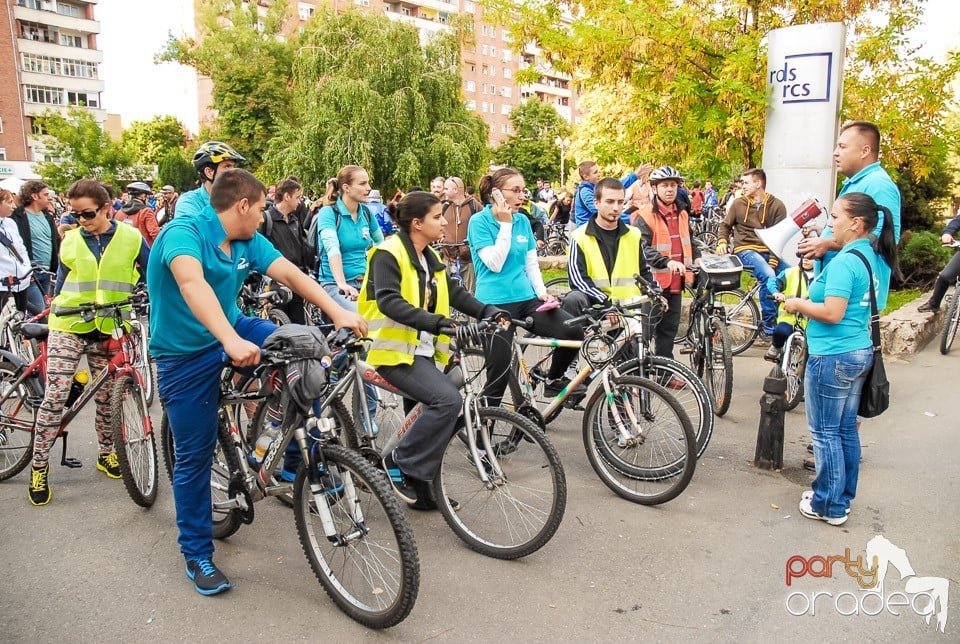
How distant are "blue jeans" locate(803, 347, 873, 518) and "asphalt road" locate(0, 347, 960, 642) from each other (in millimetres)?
217

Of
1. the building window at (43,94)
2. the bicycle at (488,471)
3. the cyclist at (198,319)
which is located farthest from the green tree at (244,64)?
the cyclist at (198,319)

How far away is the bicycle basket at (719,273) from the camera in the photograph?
6391 mm

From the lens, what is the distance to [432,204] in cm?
415

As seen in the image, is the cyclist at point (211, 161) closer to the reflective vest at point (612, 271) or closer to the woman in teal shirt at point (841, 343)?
the reflective vest at point (612, 271)

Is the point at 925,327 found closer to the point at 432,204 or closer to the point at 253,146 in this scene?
the point at 432,204

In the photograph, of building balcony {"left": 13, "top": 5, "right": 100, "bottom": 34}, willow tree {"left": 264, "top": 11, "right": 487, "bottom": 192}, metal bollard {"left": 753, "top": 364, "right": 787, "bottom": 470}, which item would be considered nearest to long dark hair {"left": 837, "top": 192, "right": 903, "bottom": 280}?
metal bollard {"left": 753, "top": 364, "right": 787, "bottom": 470}

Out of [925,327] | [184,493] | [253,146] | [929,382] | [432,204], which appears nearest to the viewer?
[184,493]

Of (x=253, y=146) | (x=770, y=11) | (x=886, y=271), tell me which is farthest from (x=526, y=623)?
(x=253, y=146)

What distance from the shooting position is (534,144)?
219 feet

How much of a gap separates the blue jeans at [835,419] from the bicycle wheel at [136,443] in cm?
392

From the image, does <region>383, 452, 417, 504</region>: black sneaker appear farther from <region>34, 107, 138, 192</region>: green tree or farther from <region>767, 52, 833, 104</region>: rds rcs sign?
<region>34, 107, 138, 192</region>: green tree

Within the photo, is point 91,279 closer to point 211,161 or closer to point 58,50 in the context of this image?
point 211,161

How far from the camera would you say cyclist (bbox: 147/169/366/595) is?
342cm

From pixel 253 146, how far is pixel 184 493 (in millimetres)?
42820
